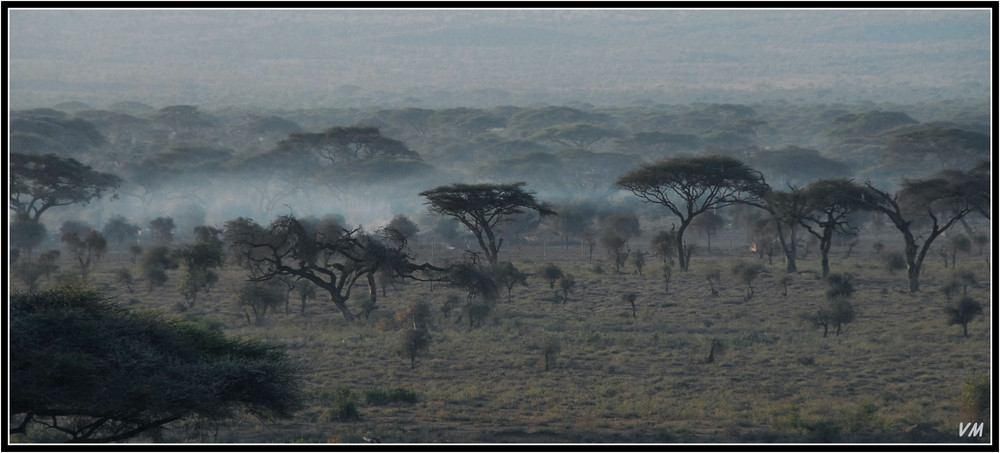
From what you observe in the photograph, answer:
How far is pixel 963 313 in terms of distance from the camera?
22.1m

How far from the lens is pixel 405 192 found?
195ft

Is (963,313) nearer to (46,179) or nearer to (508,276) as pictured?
(508,276)

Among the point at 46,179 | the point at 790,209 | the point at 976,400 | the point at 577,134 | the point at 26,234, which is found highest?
the point at 577,134

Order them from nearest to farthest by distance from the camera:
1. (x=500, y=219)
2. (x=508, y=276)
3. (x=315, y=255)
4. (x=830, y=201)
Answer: (x=315, y=255)
(x=508, y=276)
(x=830, y=201)
(x=500, y=219)

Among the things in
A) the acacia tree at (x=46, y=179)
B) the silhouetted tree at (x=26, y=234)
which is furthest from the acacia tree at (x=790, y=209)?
the acacia tree at (x=46, y=179)

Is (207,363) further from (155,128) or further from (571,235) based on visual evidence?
(155,128)

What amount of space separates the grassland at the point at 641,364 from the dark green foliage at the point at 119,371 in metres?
1.37

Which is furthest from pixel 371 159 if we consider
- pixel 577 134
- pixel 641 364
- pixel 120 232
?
pixel 641 364

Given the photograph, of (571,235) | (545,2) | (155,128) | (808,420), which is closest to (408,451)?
(808,420)

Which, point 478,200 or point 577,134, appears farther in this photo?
point 577,134

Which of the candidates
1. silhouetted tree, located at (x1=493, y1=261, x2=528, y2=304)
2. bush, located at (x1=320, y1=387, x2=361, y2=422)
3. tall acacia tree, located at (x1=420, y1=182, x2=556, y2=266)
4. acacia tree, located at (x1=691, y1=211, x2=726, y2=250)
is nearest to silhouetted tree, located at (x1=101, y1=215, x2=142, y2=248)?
tall acacia tree, located at (x1=420, y1=182, x2=556, y2=266)

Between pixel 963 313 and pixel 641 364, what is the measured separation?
7.86 meters

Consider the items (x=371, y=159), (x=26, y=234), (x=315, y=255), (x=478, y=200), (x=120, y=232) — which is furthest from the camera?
(x=371, y=159)

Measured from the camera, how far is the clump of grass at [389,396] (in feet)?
52.0
